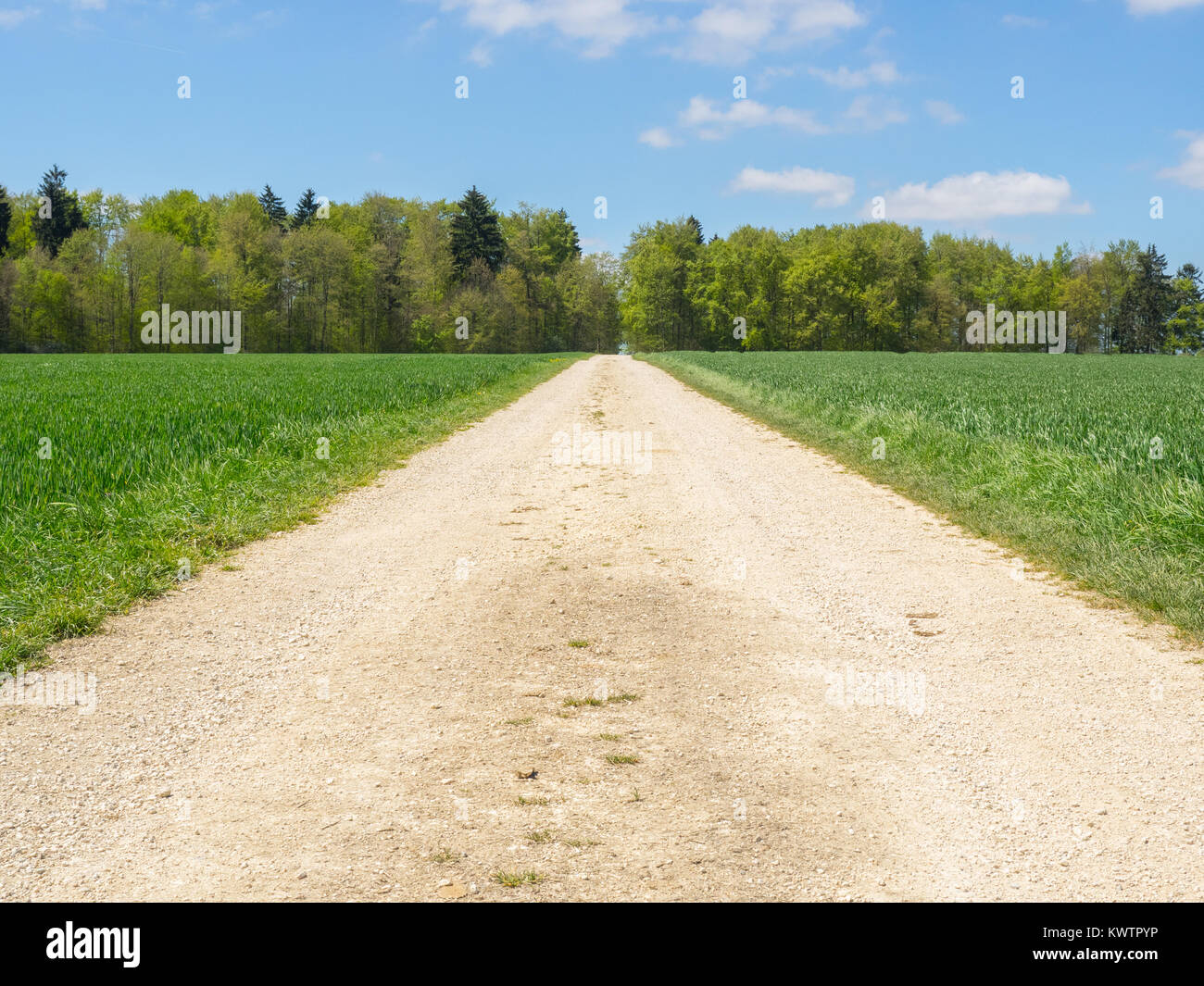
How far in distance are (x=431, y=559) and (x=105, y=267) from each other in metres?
92.0

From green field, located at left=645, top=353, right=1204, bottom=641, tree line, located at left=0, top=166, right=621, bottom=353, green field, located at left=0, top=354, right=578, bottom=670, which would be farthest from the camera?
tree line, located at left=0, top=166, right=621, bottom=353

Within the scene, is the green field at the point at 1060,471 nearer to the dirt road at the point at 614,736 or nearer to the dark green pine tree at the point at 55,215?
the dirt road at the point at 614,736

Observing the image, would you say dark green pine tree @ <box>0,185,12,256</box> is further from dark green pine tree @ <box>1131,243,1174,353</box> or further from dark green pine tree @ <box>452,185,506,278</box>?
dark green pine tree @ <box>1131,243,1174,353</box>

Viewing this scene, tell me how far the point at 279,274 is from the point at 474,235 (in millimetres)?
22400

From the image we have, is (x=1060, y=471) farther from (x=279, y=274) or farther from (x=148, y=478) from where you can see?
(x=279, y=274)

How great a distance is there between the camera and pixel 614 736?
4.21 metres

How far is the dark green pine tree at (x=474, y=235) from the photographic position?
96.4 metres

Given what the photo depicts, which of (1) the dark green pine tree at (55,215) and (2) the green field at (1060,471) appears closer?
(2) the green field at (1060,471)

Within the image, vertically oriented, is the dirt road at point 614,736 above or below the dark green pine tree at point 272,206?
below

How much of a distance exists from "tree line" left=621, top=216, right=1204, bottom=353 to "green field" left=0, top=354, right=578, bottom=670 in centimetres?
9089

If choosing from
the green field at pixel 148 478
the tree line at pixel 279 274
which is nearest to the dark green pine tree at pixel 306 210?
the tree line at pixel 279 274

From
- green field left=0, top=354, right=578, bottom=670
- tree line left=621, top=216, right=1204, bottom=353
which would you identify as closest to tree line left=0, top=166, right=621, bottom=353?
tree line left=621, top=216, right=1204, bottom=353

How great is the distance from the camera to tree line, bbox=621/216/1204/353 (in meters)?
105

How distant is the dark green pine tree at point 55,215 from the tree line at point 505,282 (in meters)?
0.19
